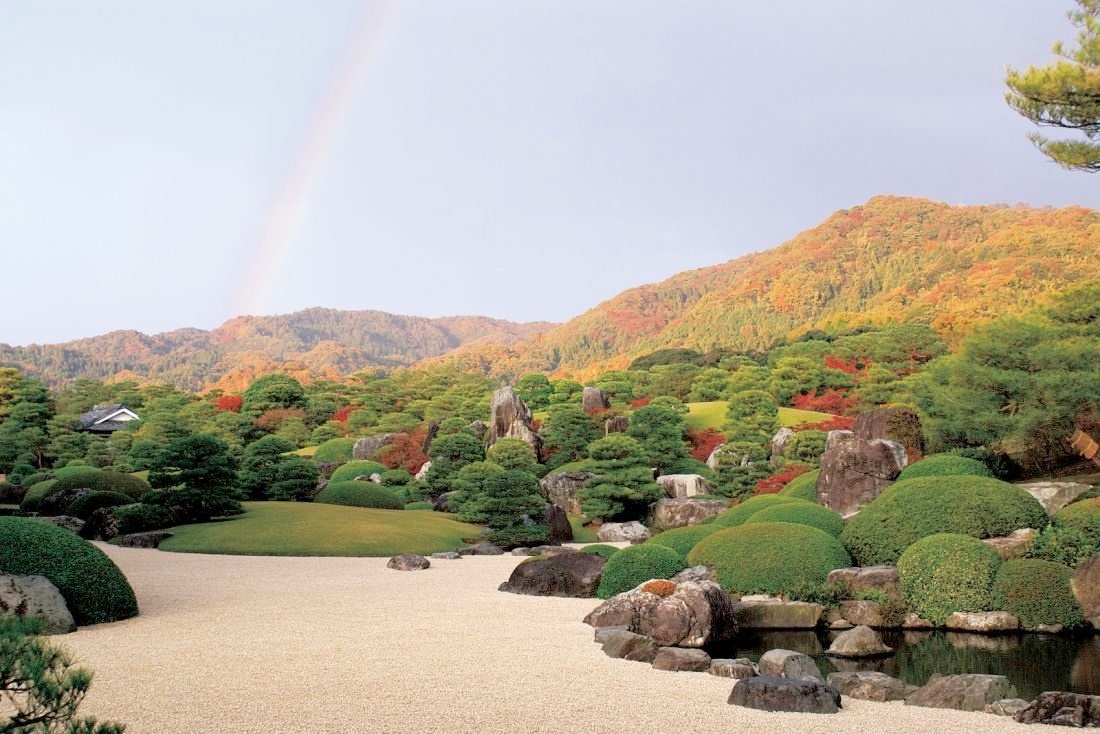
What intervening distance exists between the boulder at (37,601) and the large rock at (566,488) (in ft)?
56.8

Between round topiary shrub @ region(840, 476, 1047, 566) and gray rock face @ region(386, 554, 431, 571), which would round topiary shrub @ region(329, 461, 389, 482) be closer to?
gray rock face @ region(386, 554, 431, 571)

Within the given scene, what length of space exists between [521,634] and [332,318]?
161m

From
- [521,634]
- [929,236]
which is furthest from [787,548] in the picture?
[929,236]

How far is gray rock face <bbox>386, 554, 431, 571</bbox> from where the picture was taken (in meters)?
15.1

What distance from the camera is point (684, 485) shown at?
25.3 meters

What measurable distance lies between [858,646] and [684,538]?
17.6 ft

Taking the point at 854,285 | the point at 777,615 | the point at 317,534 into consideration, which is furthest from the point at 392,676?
the point at 854,285

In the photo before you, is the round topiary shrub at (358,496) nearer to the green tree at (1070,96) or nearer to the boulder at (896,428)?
the boulder at (896,428)

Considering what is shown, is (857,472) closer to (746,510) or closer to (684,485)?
(746,510)

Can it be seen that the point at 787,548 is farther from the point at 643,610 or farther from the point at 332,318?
the point at 332,318

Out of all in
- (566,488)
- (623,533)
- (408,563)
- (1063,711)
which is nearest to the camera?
(1063,711)

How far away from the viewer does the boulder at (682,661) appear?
24.5ft

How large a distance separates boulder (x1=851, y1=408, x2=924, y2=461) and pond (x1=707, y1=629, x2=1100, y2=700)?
31.3ft

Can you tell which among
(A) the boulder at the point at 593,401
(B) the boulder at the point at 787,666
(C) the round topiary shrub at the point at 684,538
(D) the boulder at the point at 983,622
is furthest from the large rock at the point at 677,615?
(A) the boulder at the point at 593,401
